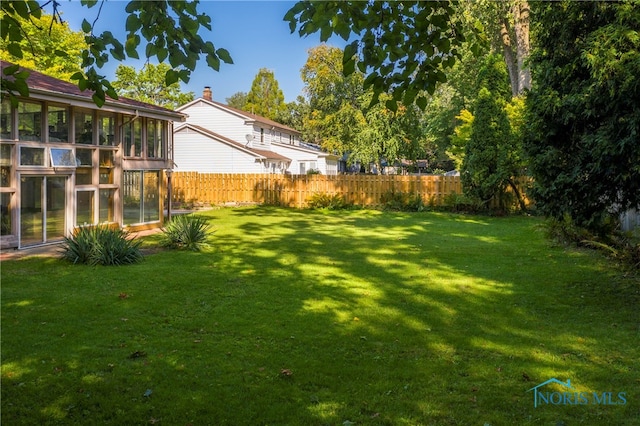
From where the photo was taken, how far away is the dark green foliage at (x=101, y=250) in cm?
1078

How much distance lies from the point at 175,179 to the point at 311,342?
2410cm

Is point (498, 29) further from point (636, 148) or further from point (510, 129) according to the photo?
point (636, 148)

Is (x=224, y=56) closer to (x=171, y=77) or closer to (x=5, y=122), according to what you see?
(x=171, y=77)

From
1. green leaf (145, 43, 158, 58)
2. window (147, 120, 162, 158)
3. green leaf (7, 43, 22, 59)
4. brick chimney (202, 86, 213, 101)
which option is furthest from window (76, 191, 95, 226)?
brick chimney (202, 86, 213, 101)

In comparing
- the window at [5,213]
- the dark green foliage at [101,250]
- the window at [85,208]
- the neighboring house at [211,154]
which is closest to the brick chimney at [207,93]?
the neighboring house at [211,154]

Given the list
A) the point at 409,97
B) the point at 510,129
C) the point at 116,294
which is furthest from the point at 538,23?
the point at 510,129

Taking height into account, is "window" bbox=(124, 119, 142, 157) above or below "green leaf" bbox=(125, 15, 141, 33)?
above

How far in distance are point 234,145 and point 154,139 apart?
1438 cm

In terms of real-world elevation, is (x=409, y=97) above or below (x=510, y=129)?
below

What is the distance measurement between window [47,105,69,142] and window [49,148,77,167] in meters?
0.29

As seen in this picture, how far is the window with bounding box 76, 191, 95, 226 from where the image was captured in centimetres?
1489

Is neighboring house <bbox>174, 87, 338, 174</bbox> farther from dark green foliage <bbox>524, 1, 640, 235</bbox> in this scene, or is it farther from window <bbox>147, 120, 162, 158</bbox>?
dark green foliage <bbox>524, 1, 640, 235</bbox>

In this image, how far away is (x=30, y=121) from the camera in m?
13.3

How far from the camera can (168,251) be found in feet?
41.4
